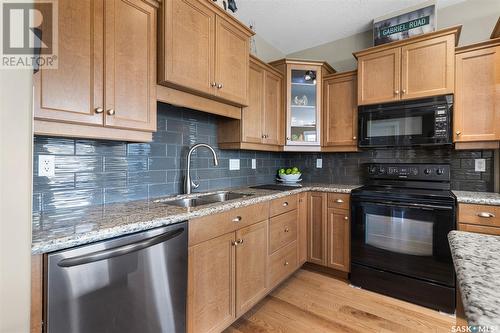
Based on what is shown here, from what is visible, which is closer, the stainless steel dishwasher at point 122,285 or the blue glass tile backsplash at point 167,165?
the stainless steel dishwasher at point 122,285

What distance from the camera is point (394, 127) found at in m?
2.38

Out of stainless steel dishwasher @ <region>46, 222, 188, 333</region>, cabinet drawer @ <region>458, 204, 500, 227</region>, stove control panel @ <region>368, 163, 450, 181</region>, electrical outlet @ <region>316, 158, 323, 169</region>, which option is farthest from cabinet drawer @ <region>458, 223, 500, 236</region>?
stainless steel dishwasher @ <region>46, 222, 188, 333</region>

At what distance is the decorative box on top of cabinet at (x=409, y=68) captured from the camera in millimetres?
2086

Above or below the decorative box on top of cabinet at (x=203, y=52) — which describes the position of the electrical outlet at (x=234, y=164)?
below

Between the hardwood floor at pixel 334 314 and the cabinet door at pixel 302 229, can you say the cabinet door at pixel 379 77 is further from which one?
the hardwood floor at pixel 334 314

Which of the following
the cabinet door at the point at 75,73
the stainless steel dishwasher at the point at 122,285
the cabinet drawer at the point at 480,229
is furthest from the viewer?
the cabinet drawer at the point at 480,229

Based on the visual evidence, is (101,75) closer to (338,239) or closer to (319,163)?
(338,239)

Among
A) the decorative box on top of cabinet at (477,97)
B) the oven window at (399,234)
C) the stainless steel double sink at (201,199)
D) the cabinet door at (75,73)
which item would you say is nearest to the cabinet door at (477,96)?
the decorative box on top of cabinet at (477,97)

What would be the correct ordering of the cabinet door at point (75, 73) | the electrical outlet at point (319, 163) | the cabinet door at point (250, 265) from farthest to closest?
the electrical outlet at point (319, 163), the cabinet door at point (250, 265), the cabinet door at point (75, 73)

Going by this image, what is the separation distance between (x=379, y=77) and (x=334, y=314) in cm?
219

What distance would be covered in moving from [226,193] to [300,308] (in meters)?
1.12

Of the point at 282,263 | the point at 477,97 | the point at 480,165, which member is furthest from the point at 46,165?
the point at 480,165

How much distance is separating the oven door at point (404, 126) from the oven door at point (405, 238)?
63 centimetres

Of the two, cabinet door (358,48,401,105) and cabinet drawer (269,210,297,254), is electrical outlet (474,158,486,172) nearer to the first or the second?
cabinet door (358,48,401,105)
